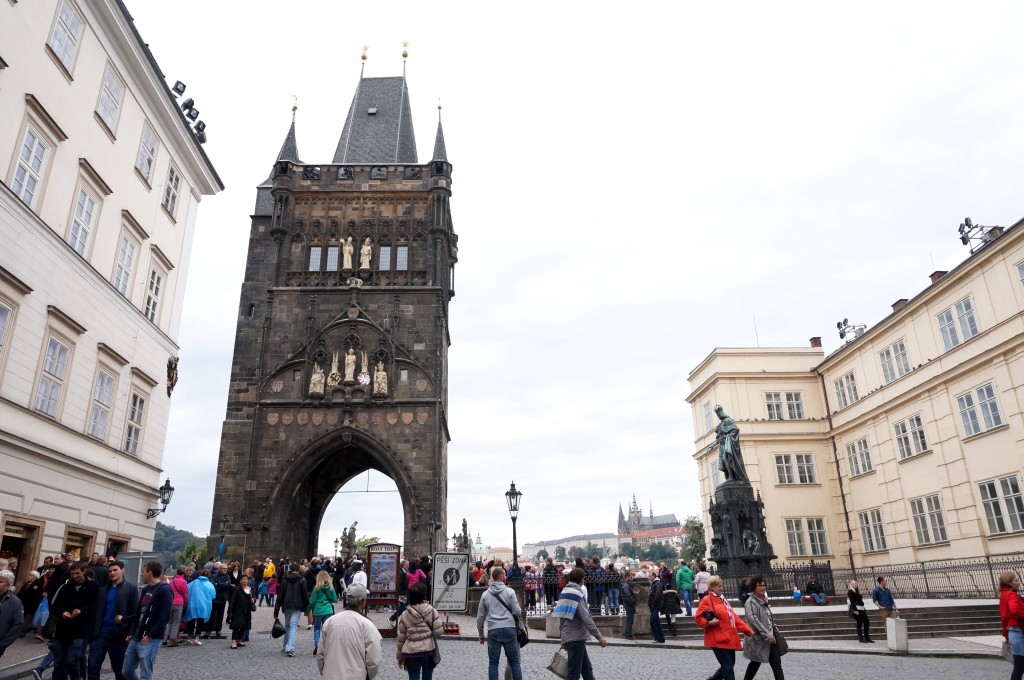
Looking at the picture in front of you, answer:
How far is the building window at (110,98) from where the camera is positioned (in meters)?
16.1

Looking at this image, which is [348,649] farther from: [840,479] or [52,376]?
[840,479]

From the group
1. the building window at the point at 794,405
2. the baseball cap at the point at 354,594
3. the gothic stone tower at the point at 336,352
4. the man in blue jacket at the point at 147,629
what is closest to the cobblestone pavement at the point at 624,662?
the man in blue jacket at the point at 147,629

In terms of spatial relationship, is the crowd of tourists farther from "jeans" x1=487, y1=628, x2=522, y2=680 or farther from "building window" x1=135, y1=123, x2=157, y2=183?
"building window" x1=135, y1=123, x2=157, y2=183

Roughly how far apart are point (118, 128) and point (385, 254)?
56.8 feet

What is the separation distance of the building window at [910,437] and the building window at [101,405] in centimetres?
2729

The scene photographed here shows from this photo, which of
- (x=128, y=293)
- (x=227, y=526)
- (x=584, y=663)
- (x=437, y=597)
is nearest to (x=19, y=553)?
(x=128, y=293)

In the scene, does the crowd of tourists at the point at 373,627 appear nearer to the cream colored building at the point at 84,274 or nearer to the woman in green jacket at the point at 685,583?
the cream colored building at the point at 84,274

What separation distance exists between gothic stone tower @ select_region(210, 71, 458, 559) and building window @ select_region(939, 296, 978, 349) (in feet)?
66.5

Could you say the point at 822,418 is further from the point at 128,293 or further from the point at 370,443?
the point at 128,293

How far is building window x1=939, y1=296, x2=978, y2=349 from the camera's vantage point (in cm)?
2400

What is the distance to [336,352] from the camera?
102 ft

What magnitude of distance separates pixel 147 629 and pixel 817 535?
104ft

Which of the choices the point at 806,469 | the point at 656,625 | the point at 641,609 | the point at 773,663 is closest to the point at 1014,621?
the point at 773,663

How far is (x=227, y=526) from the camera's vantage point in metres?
28.3
